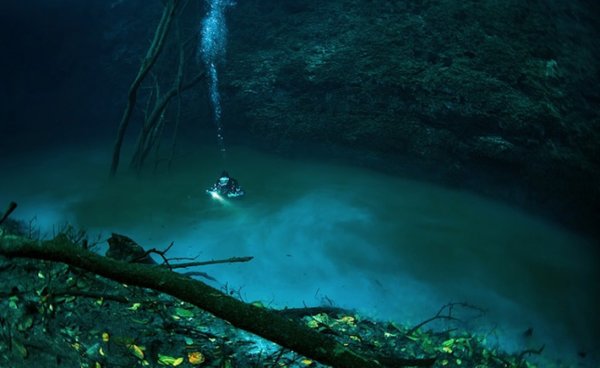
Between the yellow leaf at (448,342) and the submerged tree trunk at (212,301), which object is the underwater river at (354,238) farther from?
the submerged tree trunk at (212,301)

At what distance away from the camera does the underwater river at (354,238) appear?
504 cm

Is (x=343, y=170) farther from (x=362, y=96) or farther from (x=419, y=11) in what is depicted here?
(x=419, y=11)

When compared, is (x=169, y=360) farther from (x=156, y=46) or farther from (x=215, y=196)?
(x=156, y=46)

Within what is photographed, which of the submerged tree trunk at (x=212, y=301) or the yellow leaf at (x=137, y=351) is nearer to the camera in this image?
the submerged tree trunk at (x=212, y=301)

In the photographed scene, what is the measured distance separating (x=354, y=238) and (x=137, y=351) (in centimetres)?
Answer: 467

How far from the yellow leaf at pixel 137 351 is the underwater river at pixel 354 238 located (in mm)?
2821

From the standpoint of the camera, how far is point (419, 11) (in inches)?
339

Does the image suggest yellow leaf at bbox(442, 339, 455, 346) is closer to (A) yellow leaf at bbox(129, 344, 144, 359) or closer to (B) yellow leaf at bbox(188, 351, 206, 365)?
(B) yellow leaf at bbox(188, 351, 206, 365)

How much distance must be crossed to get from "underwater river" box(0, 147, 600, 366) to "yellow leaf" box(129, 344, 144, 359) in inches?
111

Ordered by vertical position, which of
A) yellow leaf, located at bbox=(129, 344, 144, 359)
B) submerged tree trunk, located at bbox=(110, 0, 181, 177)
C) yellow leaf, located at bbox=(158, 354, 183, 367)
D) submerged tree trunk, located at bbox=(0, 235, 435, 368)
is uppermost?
submerged tree trunk, located at bbox=(110, 0, 181, 177)

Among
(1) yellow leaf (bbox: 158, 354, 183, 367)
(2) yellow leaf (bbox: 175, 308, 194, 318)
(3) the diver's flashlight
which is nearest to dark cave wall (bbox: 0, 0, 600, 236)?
(3) the diver's flashlight

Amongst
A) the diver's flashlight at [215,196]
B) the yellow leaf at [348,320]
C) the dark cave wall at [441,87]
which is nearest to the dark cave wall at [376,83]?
the dark cave wall at [441,87]

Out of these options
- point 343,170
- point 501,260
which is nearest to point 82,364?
point 501,260

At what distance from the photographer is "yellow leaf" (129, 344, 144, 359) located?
216cm
